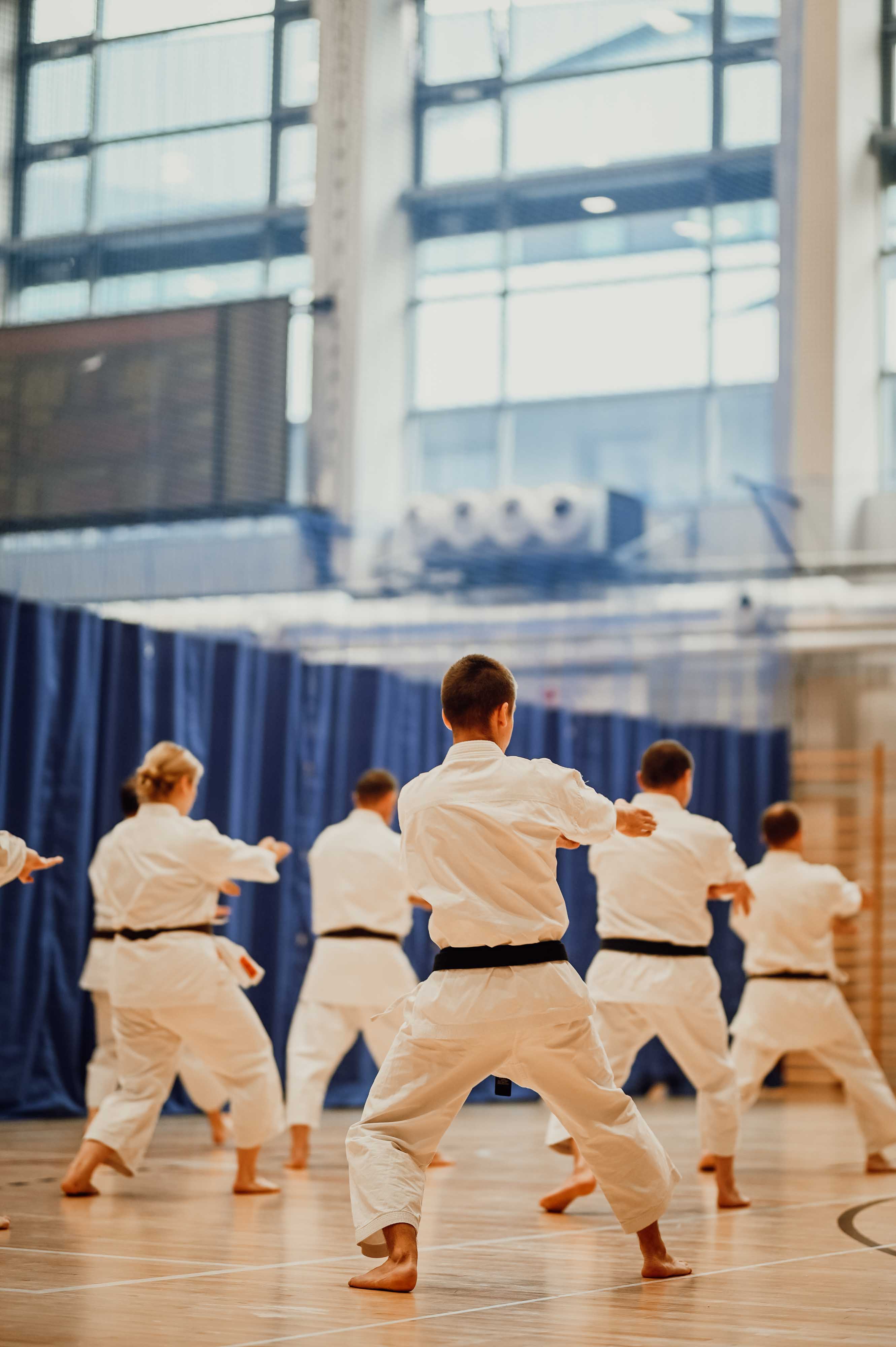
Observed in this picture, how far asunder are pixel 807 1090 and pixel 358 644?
3.76 meters

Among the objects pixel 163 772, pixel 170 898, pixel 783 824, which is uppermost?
pixel 163 772

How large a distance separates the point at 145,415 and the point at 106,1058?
14.7ft

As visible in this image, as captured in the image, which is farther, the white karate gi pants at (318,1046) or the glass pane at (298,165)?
the glass pane at (298,165)

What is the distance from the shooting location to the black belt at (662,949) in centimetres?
484

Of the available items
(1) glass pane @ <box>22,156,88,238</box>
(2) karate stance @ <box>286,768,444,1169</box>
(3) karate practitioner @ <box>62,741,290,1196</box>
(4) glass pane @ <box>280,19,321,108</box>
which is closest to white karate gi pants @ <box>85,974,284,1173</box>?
(3) karate practitioner @ <box>62,741,290,1196</box>

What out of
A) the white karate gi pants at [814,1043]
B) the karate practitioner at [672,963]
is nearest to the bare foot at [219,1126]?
the white karate gi pants at [814,1043]

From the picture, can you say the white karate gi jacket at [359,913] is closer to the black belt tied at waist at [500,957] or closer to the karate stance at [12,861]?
the karate stance at [12,861]

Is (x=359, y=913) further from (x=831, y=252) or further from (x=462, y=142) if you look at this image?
(x=462, y=142)

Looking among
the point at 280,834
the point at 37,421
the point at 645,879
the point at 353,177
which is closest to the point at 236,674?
the point at 280,834

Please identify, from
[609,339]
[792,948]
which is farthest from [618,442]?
[792,948]

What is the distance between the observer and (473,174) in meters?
12.9

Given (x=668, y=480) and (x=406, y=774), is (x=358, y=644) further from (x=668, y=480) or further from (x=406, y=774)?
(x=668, y=480)

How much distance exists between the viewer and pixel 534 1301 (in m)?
3.30

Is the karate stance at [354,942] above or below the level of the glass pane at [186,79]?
below
